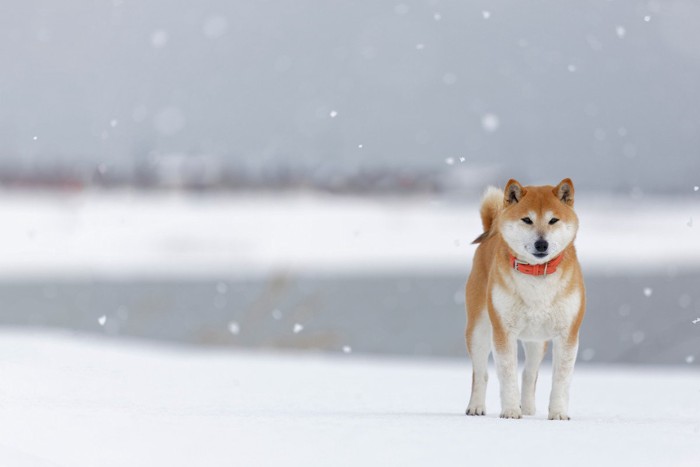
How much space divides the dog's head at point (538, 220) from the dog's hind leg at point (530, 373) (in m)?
0.90

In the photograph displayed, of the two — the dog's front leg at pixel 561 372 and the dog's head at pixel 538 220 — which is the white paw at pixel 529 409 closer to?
the dog's front leg at pixel 561 372

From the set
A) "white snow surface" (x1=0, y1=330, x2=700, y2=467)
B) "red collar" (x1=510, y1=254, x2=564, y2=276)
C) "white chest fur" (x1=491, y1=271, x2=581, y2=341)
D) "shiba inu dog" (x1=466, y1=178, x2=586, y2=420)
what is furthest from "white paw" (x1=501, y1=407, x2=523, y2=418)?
"red collar" (x1=510, y1=254, x2=564, y2=276)

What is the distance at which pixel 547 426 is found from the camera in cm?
405

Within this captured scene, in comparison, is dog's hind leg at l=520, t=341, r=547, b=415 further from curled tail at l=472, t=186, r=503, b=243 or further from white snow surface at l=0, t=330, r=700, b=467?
curled tail at l=472, t=186, r=503, b=243

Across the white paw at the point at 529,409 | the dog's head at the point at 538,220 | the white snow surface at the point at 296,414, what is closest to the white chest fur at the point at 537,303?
the dog's head at the point at 538,220

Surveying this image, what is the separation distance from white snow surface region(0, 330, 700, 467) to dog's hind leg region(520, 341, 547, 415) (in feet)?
0.36

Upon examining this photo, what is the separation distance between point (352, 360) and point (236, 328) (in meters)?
4.97

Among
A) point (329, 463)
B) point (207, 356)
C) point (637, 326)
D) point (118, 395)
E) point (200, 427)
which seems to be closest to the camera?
point (329, 463)

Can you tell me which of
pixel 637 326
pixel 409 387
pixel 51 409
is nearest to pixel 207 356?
pixel 409 387

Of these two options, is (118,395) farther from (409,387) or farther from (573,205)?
(573,205)

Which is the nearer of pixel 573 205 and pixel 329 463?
pixel 329 463

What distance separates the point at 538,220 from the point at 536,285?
353 mm

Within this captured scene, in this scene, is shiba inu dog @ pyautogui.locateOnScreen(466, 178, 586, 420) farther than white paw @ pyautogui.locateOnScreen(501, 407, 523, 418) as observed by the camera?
No

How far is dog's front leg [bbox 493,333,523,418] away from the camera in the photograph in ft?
14.3
